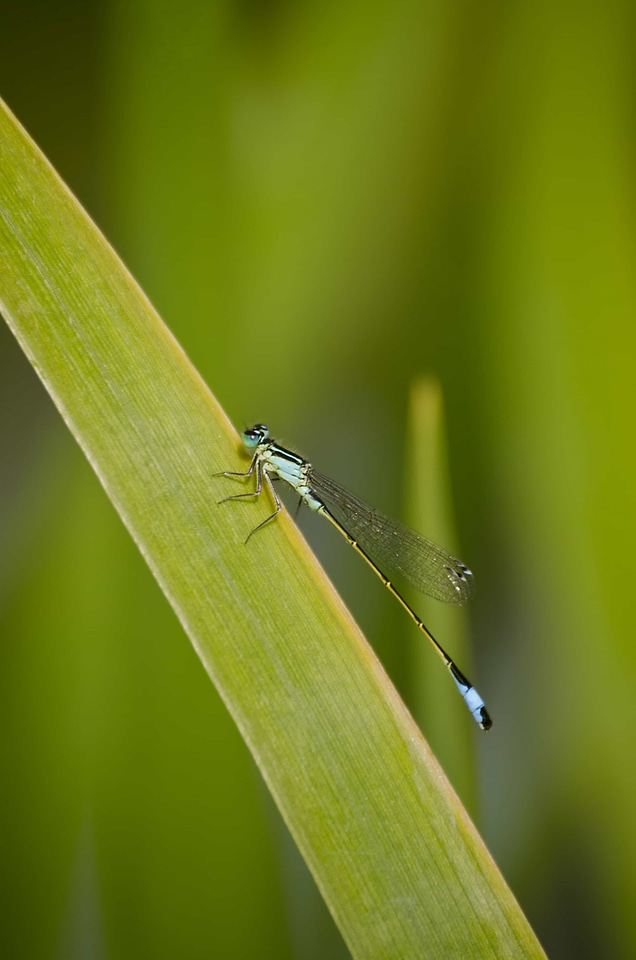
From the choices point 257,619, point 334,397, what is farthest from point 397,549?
point 257,619

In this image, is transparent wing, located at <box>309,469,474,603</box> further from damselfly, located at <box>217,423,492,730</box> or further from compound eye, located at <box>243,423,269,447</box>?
compound eye, located at <box>243,423,269,447</box>

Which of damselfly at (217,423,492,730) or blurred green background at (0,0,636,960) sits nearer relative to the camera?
blurred green background at (0,0,636,960)

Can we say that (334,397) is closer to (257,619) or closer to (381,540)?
(381,540)

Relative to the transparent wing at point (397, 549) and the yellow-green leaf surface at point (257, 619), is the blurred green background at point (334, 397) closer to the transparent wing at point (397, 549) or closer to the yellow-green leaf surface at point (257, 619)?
the transparent wing at point (397, 549)

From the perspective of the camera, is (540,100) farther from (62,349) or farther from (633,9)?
(62,349)

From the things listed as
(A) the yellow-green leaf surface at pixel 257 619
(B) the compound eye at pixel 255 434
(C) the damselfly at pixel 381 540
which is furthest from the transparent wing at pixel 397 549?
(A) the yellow-green leaf surface at pixel 257 619

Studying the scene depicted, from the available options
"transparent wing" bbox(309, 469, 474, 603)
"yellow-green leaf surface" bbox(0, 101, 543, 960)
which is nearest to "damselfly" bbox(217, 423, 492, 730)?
"transparent wing" bbox(309, 469, 474, 603)
